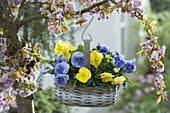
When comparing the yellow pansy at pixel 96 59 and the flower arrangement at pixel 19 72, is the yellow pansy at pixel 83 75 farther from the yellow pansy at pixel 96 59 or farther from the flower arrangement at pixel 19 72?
the flower arrangement at pixel 19 72

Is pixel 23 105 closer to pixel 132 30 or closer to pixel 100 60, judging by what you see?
pixel 100 60

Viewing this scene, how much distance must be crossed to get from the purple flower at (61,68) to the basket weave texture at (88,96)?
0.08 m

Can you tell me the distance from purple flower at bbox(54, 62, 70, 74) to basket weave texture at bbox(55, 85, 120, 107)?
0.27 ft

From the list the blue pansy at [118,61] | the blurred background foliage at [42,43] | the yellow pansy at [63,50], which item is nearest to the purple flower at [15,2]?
the yellow pansy at [63,50]

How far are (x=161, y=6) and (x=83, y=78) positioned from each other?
9837 mm

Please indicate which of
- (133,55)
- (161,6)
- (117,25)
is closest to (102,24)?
(117,25)

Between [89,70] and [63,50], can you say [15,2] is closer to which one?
[63,50]

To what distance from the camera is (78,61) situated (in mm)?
2309

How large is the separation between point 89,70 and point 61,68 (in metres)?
0.14

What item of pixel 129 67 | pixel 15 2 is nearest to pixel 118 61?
pixel 129 67

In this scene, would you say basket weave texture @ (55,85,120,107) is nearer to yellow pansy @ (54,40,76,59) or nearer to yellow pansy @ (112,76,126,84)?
yellow pansy @ (112,76,126,84)

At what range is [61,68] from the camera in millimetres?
2307

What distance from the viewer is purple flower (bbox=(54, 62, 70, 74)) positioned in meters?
2.29

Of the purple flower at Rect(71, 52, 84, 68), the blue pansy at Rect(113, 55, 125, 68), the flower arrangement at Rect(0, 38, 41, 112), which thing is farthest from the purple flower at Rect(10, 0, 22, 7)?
the blue pansy at Rect(113, 55, 125, 68)
